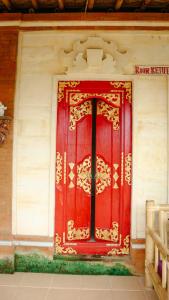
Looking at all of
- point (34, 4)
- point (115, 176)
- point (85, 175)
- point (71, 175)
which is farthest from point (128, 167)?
point (34, 4)

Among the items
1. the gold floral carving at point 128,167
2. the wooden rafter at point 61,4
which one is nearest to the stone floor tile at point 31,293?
the gold floral carving at point 128,167

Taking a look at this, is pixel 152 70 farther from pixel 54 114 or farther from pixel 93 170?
pixel 93 170

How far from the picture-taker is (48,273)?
457 cm

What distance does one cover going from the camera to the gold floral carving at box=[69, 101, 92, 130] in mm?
4715

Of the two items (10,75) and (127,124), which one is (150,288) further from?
(10,75)

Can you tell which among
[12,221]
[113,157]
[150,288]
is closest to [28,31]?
[113,157]

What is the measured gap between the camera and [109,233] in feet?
15.3

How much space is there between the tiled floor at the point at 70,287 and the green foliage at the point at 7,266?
2.8 inches

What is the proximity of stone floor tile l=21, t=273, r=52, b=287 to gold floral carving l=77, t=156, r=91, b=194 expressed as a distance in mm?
1286

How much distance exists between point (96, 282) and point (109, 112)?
2319mm

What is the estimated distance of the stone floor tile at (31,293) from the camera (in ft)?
12.5

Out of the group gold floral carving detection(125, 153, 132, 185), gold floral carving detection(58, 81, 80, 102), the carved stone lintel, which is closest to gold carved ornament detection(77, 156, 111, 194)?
gold floral carving detection(125, 153, 132, 185)

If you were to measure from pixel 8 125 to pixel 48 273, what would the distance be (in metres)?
2.13

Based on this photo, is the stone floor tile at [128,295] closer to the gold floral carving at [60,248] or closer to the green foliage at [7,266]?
the gold floral carving at [60,248]
